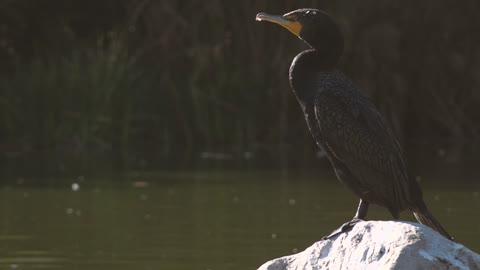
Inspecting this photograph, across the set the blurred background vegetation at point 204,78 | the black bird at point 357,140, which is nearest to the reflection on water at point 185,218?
the black bird at point 357,140

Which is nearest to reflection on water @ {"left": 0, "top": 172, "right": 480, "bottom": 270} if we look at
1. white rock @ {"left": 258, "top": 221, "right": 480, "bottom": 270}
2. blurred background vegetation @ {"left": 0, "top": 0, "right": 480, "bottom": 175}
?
white rock @ {"left": 258, "top": 221, "right": 480, "bottom": 270}

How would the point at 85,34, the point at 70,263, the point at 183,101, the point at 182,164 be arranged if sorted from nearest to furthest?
the point at 70,263 → the point at 182,164 → the point at 183,101 → the point at 85,34

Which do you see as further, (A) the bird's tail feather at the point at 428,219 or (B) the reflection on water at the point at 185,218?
(B) the reflection on water at the point at 185,218

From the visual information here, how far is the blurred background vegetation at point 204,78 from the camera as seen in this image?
19094 mm

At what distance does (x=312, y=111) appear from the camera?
288 inches

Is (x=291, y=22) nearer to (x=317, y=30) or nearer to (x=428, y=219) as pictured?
(x=317, y=30)

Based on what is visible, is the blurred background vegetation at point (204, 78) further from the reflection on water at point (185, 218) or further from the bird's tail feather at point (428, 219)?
the bird's tail feather at point (428, 219)

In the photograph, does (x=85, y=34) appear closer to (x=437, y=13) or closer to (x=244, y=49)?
(x=244, y=49)

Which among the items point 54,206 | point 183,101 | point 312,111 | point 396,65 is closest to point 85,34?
point 183,101

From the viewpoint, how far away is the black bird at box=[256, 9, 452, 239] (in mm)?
7211

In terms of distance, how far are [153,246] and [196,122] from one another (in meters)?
9.43

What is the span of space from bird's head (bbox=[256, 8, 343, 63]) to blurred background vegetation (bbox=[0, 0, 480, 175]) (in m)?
10.2

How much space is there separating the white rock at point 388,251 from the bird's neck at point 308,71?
96cm

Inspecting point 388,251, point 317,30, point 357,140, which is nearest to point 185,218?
Result: point 317,30
